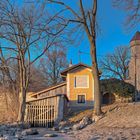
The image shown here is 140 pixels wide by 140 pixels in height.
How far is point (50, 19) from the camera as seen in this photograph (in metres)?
22.4

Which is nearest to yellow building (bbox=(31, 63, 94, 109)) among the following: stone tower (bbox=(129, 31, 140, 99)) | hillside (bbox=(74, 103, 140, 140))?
hillside (bbox=(74, 103, 140, 140))

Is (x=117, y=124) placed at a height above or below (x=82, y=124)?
above

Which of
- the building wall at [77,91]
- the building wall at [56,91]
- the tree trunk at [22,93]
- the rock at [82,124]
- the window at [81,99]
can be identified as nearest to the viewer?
the rock at [82,124]

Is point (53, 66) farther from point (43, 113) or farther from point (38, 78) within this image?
point (43, 113)

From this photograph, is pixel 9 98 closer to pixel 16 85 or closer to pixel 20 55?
pixel 16 85

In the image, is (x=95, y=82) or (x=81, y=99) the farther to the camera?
(x=81, y=99)

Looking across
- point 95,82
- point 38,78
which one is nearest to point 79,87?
point 95,82

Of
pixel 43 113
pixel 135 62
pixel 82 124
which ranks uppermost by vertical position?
A: pixel 135 62

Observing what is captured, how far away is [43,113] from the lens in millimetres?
24531

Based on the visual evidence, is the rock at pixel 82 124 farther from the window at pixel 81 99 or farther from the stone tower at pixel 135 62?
the stone tower at pixel 135 62

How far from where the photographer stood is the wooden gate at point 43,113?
79.2 ft

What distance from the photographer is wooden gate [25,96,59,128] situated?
24.2 metres

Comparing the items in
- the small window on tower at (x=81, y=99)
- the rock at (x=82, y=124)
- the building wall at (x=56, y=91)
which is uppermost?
the building wall at (x=56, y=91)

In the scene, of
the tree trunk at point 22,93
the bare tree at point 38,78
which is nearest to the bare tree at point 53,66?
the bare tree at point 38,78
